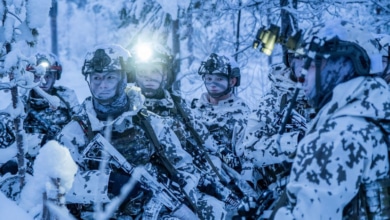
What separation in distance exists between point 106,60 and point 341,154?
2783 mm

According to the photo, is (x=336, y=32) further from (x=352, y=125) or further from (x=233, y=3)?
(x=233, y=3)

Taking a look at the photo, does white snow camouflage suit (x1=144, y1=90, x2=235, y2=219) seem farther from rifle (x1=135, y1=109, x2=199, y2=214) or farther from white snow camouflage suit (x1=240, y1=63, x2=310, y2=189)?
rifle (x1=135, y1=109, x2=199, y2=214)

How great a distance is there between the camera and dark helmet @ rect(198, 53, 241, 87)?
21.7 ft

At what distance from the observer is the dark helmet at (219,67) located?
6617 millimetres

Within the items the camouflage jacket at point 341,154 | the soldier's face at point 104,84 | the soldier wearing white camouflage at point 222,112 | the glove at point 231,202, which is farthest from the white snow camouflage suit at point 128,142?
the camouflage jacket at point 341,154

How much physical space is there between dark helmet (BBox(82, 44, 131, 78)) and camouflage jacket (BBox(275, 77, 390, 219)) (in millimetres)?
2530

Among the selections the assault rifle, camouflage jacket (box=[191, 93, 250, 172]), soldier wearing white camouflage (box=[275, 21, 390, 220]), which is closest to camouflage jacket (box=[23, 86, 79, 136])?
camouflage jacket (box=[191, 93, 250, 172])

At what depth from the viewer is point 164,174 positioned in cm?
435

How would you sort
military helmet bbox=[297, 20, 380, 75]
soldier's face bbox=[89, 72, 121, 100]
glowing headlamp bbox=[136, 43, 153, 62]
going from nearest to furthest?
military helmet bbox=[297, 20, 380, 75]
soldier's face bbox=[89, 72, 121, 100]
glowing headlamp bbox=[136, 43, 153, 62]

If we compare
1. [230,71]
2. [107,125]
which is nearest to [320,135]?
[107,125]


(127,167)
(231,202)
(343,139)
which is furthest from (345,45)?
(231,202)

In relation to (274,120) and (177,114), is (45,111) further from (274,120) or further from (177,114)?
(274,120)

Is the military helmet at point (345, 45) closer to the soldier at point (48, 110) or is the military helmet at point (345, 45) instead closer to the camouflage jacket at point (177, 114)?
the camouflage jacket at point (177, 114)

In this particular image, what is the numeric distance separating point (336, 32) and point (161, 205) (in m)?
2.29
